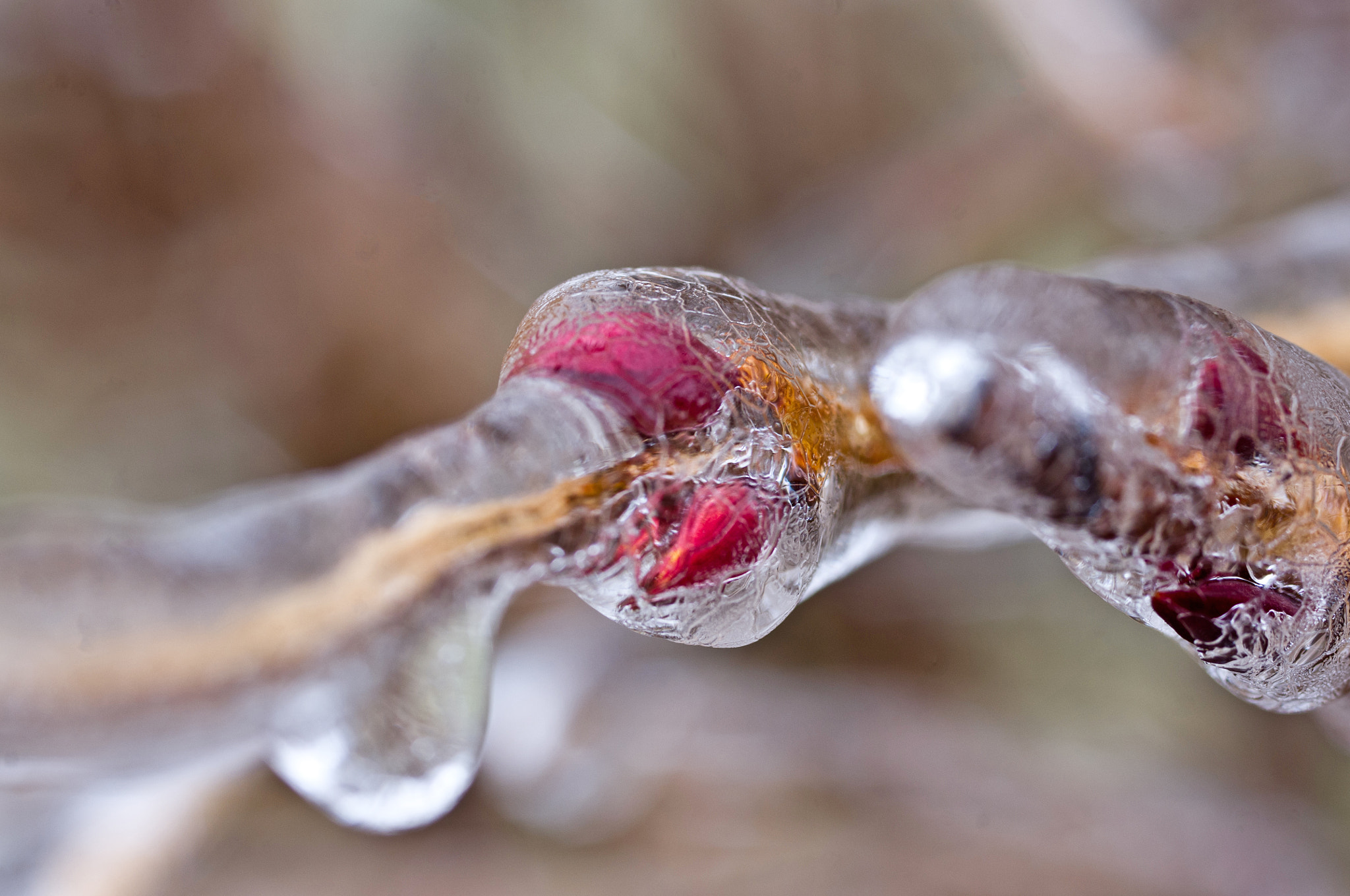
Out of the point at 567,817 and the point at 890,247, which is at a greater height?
the point at 890,247

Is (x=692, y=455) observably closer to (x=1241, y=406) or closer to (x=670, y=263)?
(x=1241, y=406)

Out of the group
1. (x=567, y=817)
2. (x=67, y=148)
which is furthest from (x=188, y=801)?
(x=67, y=148)

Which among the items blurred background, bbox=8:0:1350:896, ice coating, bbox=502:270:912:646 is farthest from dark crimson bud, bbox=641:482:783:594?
blurred background, bbox=8:0:1350:896

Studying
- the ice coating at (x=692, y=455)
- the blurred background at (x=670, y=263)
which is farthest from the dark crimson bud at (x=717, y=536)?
the blurred background at (x=670, y=263)

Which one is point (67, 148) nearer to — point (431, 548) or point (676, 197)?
point (676, 197)

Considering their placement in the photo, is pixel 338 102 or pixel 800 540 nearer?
pixel 800 540

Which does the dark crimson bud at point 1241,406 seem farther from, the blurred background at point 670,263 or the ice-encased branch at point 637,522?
the blurred background at point 670,263

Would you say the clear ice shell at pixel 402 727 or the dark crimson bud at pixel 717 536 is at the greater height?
the dark crimson bud at pixel 717 536

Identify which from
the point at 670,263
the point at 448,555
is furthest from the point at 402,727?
the point at 670,263
